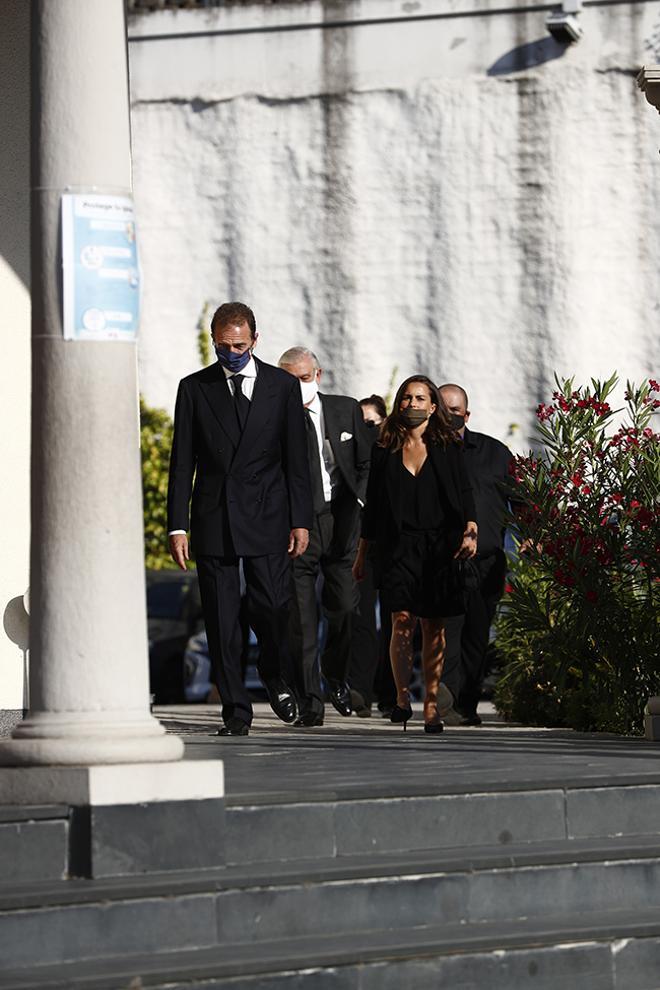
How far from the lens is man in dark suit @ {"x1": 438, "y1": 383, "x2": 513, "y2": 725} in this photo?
12.9 metres

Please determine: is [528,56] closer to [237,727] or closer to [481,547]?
[481,547]

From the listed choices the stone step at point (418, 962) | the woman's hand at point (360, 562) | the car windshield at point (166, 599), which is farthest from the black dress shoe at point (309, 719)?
the car windshield at point (166, 599)

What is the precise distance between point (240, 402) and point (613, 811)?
11.4 ft

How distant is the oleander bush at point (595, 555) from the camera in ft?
36.3

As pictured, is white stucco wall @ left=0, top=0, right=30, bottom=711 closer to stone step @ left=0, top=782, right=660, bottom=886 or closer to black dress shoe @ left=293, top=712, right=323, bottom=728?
black dress shoe @ left=293, top=712, right=323, bottom=728

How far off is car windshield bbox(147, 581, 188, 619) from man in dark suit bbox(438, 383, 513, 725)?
24.5 ft

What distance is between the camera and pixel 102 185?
678cm

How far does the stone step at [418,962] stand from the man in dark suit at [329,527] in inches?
204

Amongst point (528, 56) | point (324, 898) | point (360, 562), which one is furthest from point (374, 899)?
point (528, 56)

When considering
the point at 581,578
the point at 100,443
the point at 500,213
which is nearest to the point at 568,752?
the point at 581,578

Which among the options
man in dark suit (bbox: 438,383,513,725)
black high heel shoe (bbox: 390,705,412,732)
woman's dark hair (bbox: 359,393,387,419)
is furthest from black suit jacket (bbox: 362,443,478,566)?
woman's dark hair (bbox: 359,393,387,419)

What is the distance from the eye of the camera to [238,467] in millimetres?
10102

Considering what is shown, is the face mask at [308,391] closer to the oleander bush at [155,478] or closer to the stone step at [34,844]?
the stone step at [34,844]

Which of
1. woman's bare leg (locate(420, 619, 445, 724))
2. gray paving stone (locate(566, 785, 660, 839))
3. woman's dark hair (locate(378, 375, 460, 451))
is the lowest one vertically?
gray paving stone (locate(566, 785, 660, 839))
